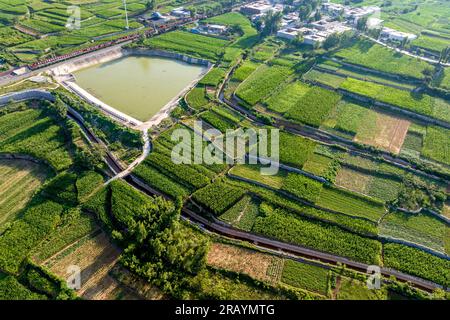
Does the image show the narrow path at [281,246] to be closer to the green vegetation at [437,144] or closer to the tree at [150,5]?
the green vegetation at [437,144]

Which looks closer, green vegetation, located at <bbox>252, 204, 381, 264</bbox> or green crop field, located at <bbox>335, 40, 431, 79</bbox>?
green vegetation, located at <bbox>252, 204, 381, 264</bbox>

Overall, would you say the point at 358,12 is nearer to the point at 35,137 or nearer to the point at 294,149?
the point at 294,149

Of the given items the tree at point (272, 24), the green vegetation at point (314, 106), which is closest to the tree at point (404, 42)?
the tree at point (272, 24)

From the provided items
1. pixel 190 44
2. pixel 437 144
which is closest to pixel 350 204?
pixel 437 144

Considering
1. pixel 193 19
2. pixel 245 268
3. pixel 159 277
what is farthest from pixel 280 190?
pixel 193 19

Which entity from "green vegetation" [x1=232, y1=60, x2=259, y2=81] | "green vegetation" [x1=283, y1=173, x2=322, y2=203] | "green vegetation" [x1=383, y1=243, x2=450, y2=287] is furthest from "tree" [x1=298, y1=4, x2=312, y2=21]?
"green vegetation" [x1=383, y1=243, x2=450, y2=287]

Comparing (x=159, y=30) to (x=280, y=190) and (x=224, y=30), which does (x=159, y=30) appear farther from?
(x=280, y=190)

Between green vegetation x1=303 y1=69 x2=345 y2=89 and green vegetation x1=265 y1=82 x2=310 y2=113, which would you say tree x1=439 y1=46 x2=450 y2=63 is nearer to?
green vegetation x1=303 y1=69 x2=345 y2=89
